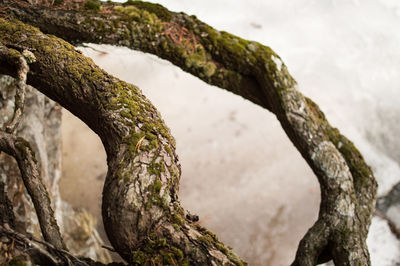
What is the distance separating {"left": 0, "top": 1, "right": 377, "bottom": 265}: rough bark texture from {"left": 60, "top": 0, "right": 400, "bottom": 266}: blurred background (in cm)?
205

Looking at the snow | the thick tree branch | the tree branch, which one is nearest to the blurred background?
the snow

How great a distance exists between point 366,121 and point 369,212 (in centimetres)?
322

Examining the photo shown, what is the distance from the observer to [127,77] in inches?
226

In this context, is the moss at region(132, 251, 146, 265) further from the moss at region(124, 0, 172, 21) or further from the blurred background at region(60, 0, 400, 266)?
the blurred background at region(60, 0, 400, 266)

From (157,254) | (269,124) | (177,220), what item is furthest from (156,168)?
(269,124)

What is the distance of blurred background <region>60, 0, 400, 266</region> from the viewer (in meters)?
4.94

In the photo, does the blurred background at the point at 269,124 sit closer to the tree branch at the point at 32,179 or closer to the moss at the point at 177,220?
the tree branch at the point at 32,179

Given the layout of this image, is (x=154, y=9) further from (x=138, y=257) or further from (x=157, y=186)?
(x=138, y=257)

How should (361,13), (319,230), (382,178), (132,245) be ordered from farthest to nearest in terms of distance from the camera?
1. (361,13)
2. (382,178)
3. (319,230)
4. (132,245)

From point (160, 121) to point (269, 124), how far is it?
4348 mm

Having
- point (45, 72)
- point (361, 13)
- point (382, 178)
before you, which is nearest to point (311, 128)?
point (45, 72)

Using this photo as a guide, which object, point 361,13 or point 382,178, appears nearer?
point 382,178

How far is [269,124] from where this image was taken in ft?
19.4

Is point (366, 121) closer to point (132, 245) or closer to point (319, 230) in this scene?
point (319, 230)
